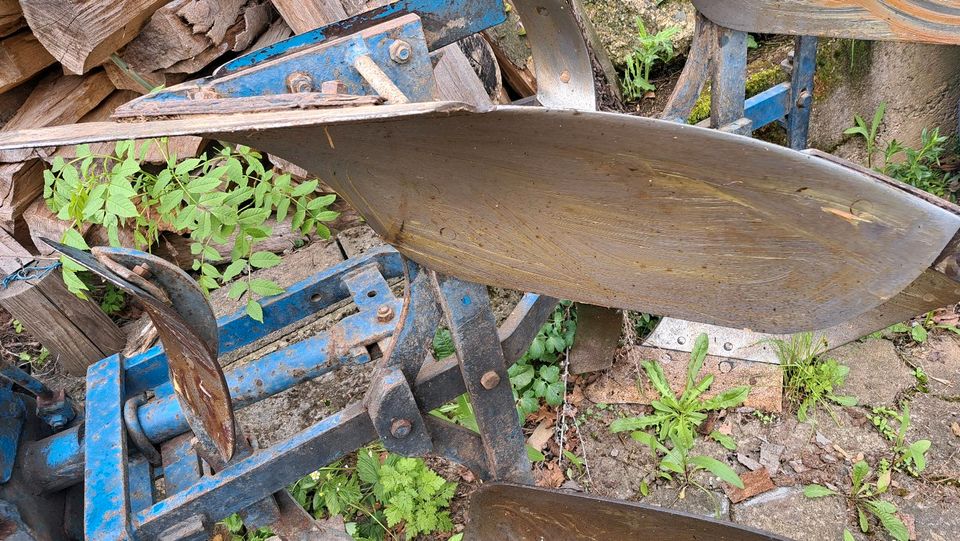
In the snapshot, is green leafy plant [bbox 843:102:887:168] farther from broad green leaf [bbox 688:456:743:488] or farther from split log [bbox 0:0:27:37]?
split log [bbox 0:0:27:37]

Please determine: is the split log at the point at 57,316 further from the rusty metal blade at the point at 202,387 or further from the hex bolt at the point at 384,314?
the hex bolt at the point at 384,314

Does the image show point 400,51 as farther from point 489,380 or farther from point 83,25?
point 83,25

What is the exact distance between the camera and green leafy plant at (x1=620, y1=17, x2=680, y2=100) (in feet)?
9.75

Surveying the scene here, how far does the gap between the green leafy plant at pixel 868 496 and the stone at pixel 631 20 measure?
6.30ft

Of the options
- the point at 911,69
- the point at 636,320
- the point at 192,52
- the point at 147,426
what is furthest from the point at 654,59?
the point at 147,426

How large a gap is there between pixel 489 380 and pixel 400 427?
230 millimetres

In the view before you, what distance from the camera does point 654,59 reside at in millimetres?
3102

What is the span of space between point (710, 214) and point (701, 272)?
12 cm

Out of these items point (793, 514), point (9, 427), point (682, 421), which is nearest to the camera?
point (9, 427)

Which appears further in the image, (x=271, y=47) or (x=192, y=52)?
(x=192, y=52)

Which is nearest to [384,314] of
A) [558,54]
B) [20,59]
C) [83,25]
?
[558,54]

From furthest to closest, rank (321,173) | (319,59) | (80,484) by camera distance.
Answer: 1. (80,484)
2. (319,59)
3. (321,173)

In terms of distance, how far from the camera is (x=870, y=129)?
281cm

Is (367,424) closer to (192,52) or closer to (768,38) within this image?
(192,52)
